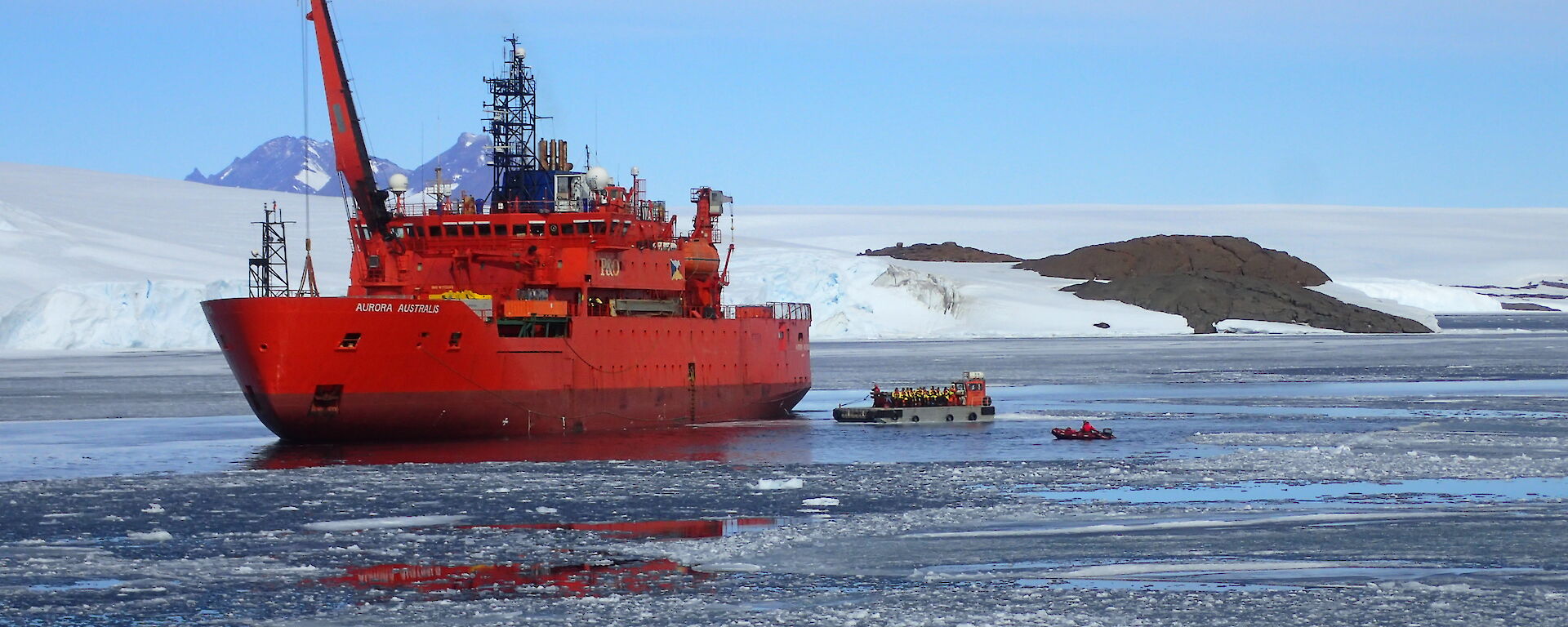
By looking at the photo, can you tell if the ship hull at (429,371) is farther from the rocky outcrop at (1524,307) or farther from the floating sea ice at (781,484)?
the rocky outcrop at (1524,307)

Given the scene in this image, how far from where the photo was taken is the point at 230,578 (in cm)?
1574

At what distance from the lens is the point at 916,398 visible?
35.8 meters

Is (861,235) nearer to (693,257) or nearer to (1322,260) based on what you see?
(1322,260)

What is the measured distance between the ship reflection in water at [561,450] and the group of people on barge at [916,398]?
3695 millimetres

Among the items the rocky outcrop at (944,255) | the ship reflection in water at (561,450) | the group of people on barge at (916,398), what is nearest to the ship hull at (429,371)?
the ship reflection in water at (561,450)


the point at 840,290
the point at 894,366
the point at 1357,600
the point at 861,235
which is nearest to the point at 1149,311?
the point at 840,290

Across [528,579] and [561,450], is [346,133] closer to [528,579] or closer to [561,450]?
[561,450]

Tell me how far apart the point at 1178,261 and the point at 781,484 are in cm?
11222

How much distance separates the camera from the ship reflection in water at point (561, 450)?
2686 centimetres

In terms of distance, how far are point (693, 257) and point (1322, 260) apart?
150796 mm

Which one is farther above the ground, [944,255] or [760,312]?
[944,255]

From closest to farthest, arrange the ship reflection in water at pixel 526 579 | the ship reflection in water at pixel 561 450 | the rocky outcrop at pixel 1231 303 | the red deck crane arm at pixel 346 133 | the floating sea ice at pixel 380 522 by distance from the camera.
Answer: the ship reflection in water at pixel 526 579, the floating sea ice at pixel 380 522, the ship reflection in water at pixel 561 450, the red deck crane arm at pixel 346 133, the rocky outcrop at pixel 1231 303

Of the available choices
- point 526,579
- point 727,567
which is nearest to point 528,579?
point 526,579

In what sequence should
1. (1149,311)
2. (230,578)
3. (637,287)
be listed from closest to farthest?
(230,578)
(637,287)
(1149,311)
